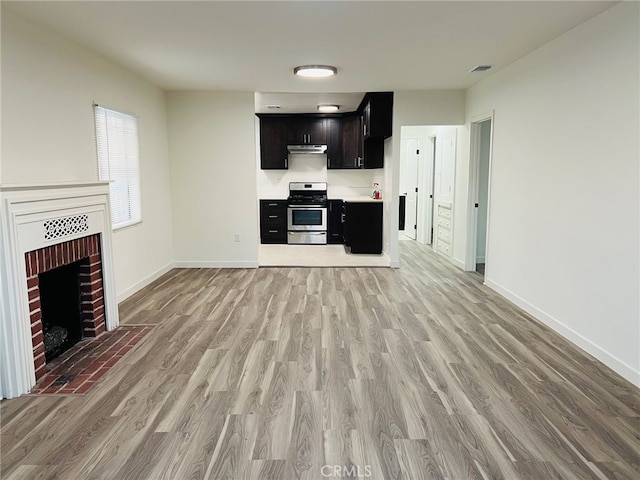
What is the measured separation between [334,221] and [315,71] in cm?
400

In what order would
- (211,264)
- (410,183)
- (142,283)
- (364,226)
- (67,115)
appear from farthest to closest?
(410,183) → (364,226) → (211,264) → (142,283) → (67,115)

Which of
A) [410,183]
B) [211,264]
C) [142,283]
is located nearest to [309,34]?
[142,283]

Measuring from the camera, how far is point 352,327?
3807 millimetres

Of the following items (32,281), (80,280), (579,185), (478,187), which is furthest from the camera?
(478,187)

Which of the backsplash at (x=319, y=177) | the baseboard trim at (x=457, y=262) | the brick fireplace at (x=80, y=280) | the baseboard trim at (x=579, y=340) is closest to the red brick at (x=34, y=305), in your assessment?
the brick fireplace at (x=80, y=280)

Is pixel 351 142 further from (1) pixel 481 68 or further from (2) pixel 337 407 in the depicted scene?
(2) pixel 337 407

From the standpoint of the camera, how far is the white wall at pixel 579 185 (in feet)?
9.30

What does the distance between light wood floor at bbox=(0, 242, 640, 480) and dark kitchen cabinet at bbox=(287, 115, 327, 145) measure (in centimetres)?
467

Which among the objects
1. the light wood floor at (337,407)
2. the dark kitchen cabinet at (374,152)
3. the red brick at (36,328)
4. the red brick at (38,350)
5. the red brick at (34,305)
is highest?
the dark kitchen cabinet at (374,152)

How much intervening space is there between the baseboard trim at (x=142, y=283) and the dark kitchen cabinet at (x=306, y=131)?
342cm

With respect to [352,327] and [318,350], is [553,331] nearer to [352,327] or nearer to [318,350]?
[352,327]

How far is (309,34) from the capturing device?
3.43 metres

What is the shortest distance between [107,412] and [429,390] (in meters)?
1.91

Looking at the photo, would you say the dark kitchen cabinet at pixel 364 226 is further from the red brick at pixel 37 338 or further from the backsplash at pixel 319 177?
the red brick at pixel 37 338
